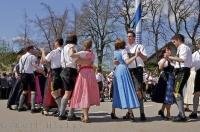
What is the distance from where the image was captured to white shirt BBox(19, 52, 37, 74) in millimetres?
14336

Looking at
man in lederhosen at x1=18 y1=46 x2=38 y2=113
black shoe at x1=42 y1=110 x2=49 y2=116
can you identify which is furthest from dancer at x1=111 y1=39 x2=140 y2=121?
man in lederhosen at x1=18 y1=46 x2=38 y2=113

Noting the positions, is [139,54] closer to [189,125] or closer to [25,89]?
[189,125]

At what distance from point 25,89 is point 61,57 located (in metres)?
2.95

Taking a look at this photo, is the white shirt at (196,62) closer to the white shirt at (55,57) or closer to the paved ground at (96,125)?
the paved ground at (96,125)

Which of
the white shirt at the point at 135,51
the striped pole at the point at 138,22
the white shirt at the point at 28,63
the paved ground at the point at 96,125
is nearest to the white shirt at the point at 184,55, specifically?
the white shirt at the point at 135,51

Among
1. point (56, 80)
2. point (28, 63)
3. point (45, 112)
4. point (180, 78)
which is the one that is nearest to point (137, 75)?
point (180, 78)

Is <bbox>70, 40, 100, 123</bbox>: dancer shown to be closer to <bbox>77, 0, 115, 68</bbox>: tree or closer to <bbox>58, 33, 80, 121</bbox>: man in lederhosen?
<bbox>58, 33, 80, 121</bbox>: man in lederhosen

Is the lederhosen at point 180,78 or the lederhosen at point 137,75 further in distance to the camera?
the lederhosen at point 137,75

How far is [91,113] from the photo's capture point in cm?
1369

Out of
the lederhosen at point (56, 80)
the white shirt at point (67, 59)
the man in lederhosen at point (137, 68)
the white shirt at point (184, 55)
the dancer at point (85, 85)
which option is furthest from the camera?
the lederhosen at point (56, 80)

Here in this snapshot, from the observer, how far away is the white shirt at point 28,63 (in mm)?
14336

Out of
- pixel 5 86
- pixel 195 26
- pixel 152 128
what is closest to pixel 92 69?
pixel 152 128

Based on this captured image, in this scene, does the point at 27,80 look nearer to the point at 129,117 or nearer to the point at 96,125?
the point at 129,117

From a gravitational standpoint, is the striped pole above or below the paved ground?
above
